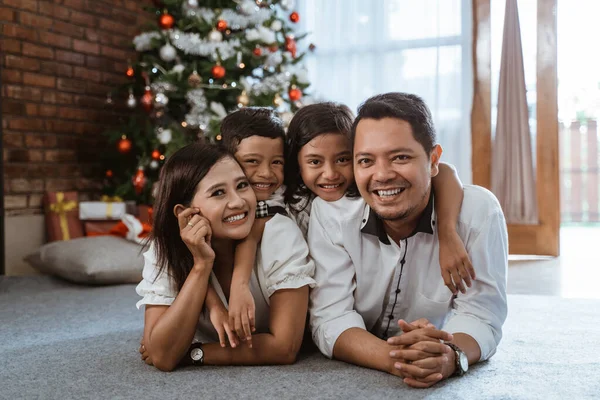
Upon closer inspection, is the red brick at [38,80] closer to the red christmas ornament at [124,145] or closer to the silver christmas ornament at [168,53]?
the red christmas ornament at [124,145]

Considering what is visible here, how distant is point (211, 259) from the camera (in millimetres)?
1558

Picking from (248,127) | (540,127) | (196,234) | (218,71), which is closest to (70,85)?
(218,71)

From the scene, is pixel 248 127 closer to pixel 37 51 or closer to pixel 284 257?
pixel 284 257

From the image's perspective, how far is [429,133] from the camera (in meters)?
1.58

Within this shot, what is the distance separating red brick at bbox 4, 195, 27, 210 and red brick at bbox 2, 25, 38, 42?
922mm

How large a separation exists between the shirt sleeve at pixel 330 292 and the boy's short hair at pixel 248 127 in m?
0.33

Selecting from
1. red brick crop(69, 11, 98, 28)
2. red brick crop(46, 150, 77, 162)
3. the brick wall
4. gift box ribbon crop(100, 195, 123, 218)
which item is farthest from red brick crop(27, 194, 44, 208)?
red brick crop(69, 11, 98, 28)

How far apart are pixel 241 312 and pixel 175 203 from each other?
349 millimetres

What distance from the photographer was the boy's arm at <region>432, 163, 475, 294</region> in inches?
60.0

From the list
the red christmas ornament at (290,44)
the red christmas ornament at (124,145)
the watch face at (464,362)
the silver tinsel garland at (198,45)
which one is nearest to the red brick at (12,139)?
the red christmas ornament at (124,145)

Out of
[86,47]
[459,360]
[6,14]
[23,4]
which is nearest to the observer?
[459,360]

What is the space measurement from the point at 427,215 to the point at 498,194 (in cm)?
291

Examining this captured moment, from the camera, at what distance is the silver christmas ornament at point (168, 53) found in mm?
3822

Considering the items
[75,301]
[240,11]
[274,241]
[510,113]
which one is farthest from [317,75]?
[274,241]
